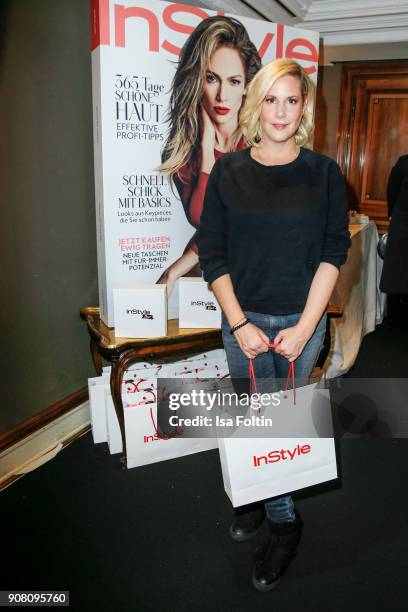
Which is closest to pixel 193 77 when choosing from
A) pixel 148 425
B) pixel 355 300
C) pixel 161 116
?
pixel 161 116

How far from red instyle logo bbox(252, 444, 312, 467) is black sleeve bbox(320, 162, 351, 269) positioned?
0.50 metres

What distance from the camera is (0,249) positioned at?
5.82 feet

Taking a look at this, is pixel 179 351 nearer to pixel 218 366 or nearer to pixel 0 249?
pixel 218 366

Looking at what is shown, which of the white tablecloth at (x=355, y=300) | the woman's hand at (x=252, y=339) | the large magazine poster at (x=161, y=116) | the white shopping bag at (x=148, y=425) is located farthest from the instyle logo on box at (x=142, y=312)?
the white tablecloth at (x=355, y=300)

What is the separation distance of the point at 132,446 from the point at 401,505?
1045 mm

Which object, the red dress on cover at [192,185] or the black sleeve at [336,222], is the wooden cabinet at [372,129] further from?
the black sleeve at [336,222]

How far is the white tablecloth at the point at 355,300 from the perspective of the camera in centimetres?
285

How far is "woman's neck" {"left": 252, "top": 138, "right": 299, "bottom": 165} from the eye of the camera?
130 centimetres

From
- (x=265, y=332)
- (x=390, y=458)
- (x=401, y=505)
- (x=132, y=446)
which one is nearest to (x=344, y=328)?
(x=390, y=458)

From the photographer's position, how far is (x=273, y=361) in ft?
4.56

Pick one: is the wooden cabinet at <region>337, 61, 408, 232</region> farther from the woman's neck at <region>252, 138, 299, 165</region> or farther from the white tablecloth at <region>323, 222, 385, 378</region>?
the woman's neck at <region>252, 138, 299, 165</region>

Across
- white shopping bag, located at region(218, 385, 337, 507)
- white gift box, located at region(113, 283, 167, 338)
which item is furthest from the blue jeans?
white gift box, located at region(113, 283, 167, 338)

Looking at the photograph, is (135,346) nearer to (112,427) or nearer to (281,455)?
(112,427)

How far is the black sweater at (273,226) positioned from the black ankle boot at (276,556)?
0.67m
